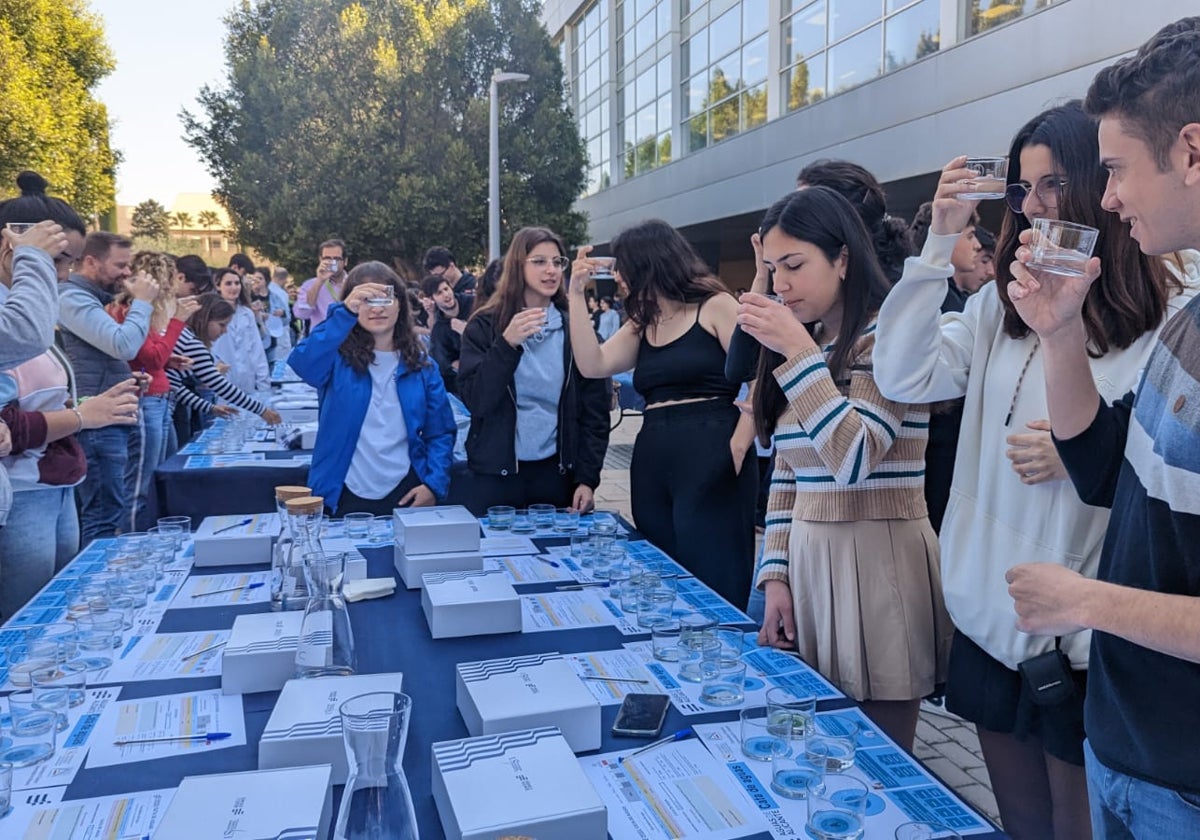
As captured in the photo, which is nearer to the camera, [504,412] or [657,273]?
[657,273]

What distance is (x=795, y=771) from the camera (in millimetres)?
1293

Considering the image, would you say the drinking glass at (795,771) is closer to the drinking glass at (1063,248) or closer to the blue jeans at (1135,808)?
the blue jeans at (1135,808)

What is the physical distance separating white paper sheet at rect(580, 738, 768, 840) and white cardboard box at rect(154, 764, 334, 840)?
386 millimetres

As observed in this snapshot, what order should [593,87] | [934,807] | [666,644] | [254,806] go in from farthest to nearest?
[593,87] → [666,644] → [934,807] → [254,806]

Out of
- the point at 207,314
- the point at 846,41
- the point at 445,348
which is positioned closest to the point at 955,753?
the point at 445,348

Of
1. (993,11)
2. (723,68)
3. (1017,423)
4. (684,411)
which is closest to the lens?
(1017,423)

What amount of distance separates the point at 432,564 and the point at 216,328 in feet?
15.9

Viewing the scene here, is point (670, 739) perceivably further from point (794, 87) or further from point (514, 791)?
point (794, 87)

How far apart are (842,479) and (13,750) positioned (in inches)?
60.8

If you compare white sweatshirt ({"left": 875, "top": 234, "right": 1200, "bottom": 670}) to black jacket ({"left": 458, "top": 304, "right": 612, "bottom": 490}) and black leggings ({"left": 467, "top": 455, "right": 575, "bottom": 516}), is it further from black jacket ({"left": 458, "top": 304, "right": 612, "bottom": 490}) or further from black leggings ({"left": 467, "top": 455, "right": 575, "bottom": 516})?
black leggings ({"left": 467, "top": 455, "right": 575, "bottom": 516})

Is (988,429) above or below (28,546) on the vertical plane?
above

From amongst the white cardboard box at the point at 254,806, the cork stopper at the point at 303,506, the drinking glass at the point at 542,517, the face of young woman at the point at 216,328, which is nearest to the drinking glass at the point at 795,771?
the white cardboard box at the point at 254,806

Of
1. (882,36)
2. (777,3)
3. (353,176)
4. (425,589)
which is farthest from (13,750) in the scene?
(353,176)

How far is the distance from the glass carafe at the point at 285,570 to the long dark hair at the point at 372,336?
107 cm
